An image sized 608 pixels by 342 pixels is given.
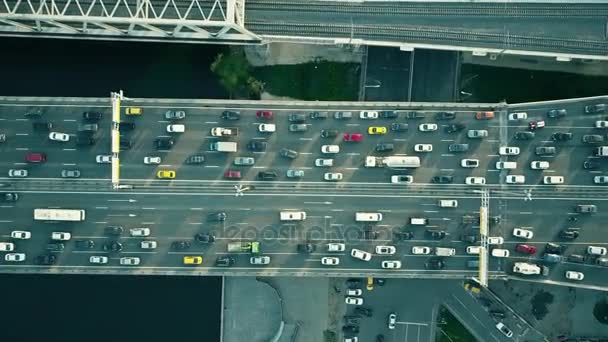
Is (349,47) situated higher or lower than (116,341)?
higher

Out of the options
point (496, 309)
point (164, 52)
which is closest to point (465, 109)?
point (496, 309)

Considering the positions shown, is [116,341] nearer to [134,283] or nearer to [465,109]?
[134,283]

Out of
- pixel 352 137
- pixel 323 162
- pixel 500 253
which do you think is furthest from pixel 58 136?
pixel 500 253

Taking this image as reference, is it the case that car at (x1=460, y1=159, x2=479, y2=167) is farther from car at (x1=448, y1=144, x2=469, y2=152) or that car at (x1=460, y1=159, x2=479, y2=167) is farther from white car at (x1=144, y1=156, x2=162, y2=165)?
white car at (x1=144, y1=156, x2=162, y2=165)

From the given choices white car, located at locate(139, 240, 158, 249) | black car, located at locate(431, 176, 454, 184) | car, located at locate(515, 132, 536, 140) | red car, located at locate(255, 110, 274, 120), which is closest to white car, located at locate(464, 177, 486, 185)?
black car, located at locate(431, 176, 454, 184)

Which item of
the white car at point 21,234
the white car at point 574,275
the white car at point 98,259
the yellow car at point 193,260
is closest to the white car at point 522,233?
the white car at point 574,275

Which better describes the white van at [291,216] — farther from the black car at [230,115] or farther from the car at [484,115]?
the car at [484,115]

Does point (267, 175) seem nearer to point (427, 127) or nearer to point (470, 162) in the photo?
point (427, 127)
